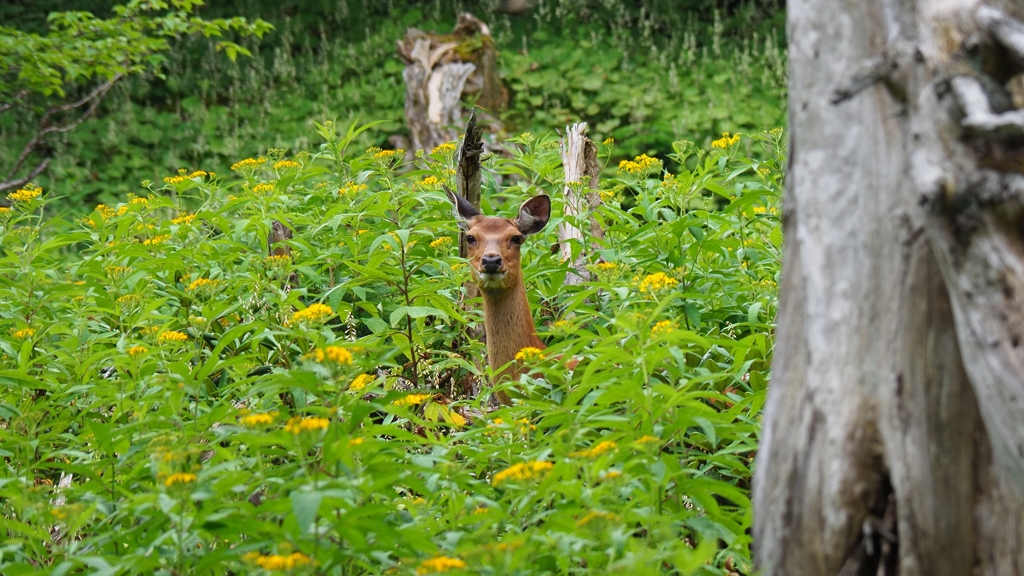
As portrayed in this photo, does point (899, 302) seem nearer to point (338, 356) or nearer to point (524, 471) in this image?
point (524, 471)

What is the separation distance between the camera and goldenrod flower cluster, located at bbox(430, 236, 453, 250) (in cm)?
533

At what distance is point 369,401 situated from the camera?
11.1 feet

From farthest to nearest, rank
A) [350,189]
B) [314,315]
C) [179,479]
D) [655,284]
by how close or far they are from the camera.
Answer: [350,189], [655,284], [314,315], [179,479]

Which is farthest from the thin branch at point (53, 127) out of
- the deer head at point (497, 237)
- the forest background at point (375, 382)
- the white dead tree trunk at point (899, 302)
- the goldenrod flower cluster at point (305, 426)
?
the white dead tree trunk at point (899, 302)

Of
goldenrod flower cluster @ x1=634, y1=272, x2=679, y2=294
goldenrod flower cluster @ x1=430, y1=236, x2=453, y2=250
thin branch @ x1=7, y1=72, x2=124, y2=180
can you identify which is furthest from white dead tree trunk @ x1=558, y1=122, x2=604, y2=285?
thin branch @ x1=7, y1=72, x2=124, y2=180

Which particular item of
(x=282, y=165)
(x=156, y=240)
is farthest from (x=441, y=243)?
(x=156, y=240)

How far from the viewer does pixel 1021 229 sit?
6.97 feet

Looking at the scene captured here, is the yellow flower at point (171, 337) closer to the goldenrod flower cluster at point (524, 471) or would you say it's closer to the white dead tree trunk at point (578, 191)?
the goldenrod flower cluster at point (524, 471)

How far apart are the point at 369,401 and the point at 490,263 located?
1803 millimetres

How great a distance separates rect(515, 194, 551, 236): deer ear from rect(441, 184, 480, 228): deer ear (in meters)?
0.24

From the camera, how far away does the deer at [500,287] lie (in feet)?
16.8

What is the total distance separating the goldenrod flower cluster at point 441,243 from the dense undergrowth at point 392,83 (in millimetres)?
6244

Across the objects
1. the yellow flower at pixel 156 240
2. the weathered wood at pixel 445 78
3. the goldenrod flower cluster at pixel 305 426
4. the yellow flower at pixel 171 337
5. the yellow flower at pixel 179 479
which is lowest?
the yellow flower at pixel 179 479

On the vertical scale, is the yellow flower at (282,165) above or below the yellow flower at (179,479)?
above
